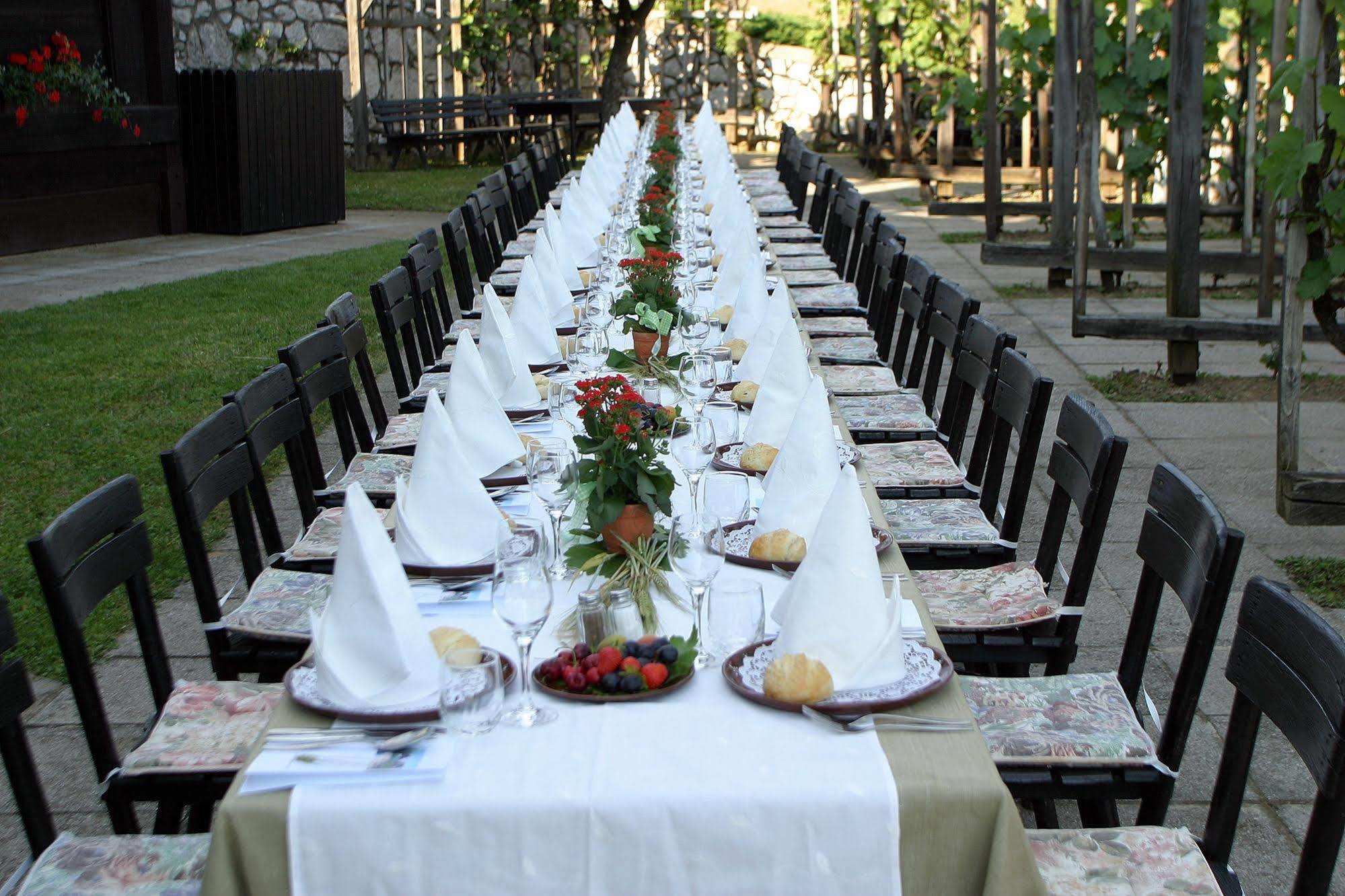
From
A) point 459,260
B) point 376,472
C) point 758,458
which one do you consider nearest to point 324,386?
point 376,472

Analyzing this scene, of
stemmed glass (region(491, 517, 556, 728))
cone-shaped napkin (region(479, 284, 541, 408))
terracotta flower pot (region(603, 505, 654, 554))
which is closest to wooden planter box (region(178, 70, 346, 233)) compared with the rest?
cone-shaped napkin (region(479, 284, 541, 408))

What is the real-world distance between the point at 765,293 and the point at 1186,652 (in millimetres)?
2664

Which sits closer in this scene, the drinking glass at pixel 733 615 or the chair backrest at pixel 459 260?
the drinking glass at pixel 733 615

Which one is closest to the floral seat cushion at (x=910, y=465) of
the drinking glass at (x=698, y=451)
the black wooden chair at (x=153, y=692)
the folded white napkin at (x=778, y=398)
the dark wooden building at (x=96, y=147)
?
the folded white napkin at (x=778, y=398)

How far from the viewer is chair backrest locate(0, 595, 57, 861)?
7.34ft

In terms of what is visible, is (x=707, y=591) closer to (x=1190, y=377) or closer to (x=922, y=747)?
(x=922, y=747)

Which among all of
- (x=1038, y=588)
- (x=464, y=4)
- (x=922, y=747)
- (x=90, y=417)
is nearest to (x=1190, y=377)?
(x=1038, y=588)

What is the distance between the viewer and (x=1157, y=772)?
2525mm

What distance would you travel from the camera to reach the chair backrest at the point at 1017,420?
3.67 m

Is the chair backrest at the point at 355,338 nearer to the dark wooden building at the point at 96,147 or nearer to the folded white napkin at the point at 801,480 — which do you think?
the folded white napkin at the point at 801,480

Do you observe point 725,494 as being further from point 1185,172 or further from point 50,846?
point 1185,172

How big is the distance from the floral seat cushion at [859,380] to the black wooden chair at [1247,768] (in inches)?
119

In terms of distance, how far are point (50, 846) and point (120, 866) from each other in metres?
Answer: 0.14

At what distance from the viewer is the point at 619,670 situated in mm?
2123
